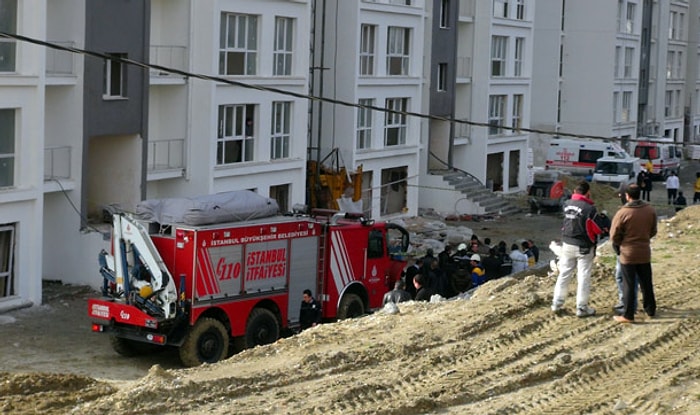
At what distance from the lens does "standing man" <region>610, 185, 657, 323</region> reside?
15.4m

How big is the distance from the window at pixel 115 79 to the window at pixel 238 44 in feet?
13.7

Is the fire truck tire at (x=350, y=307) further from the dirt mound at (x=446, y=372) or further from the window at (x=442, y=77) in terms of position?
the window at (x=442, y=77)

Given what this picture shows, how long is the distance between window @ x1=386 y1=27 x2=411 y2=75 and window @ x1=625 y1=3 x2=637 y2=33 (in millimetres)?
30852

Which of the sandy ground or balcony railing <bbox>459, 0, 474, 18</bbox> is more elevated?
balcony railing <bbox>459, 0, 474, 18</bbox>

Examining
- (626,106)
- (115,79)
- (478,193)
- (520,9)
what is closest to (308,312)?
(115,79)

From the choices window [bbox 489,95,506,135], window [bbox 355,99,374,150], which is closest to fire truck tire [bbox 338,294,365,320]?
window [bbox 355,99,374,150]

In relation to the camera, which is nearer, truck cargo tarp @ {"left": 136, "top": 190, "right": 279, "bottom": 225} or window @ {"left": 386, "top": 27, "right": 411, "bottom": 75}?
truck cargo tarp @ {"left": 136, "top": 190, "right": 279, "bottom": 225}

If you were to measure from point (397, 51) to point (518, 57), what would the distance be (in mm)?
12251

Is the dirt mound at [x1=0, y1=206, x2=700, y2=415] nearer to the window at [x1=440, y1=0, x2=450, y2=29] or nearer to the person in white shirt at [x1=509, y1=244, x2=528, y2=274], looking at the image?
the person in white shirt at [x1=509, y1=244, x2=528, y2=274]

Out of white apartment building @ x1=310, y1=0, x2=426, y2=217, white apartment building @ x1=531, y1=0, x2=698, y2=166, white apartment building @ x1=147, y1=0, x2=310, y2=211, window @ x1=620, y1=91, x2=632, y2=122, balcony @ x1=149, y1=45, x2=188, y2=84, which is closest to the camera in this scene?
balcony @ x1=149, y1=45, x2=188, y2=84

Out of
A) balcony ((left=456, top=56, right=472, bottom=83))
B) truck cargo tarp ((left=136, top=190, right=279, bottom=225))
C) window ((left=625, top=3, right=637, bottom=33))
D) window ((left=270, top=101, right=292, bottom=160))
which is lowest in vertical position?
truck cargo tarp ((left=136, top=190, right=279, bottom=225))

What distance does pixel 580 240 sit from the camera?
610 inches

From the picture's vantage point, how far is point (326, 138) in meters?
42.0

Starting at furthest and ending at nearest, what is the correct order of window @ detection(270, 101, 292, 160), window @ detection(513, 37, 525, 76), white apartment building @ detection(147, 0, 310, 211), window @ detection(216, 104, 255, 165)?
1. window @ detection(513, 37, 525, 76)
2. window @ detection(270, 101, 292, 160)
3. window @ detection(216, 104, 255, 165)
4. white apartment building @ detection(147, 0, 310, 211)
